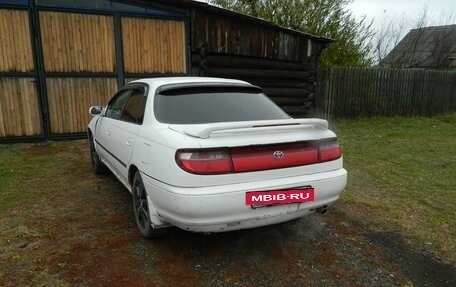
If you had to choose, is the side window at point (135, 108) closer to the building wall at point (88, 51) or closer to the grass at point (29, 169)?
the grass at point (29, 169)

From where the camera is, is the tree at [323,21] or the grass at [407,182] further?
the tree at [323,21]

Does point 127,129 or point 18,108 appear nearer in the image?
point 127,129

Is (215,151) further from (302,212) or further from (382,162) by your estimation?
(382,162)

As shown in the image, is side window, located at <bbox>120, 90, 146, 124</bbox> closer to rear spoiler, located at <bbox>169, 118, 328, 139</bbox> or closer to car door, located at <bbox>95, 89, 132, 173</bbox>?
car door, located at <bbox>95, 89, 132, 173</bbox>

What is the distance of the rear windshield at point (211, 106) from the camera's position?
117 inches

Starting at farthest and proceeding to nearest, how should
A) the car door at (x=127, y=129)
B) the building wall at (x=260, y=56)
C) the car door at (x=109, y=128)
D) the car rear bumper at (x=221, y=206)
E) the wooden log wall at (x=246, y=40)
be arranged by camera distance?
the building wall at (x=260, y=56), the wooden log wall at (x=246, y=40), the car door at (x=109, y=128), the car door at (x=127, y=129), the car rear bumper at (x=221, y=206)

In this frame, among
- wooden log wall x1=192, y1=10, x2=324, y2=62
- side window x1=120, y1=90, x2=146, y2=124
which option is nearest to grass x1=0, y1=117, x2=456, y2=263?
side window x1=120, y1=90, x2=146, y2=124

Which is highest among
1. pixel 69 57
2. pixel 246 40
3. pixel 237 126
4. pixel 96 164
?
pixel 246 40

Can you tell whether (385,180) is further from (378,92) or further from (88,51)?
(378,92)

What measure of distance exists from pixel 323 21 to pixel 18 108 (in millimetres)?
15354

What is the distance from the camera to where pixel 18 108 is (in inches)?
292

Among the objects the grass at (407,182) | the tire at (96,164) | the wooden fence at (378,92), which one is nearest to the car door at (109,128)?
the tire at (96,164)

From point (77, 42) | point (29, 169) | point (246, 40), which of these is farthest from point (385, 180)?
point (77, 42)

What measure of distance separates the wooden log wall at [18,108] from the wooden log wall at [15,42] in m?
0.30
